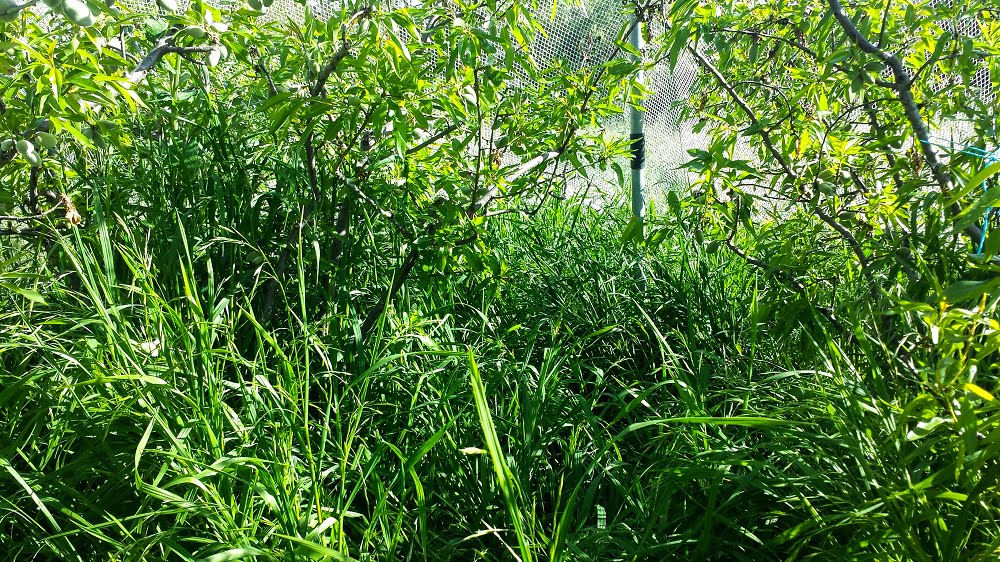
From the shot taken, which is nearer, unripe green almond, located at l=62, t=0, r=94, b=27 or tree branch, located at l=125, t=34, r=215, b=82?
unripe green almond, located at l=62, t=0, r=94, b=27

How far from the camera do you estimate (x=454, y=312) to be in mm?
2629

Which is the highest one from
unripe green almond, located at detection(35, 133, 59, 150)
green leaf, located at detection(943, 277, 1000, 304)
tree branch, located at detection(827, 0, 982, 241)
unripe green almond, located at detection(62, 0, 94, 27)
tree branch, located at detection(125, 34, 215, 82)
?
tree branch, located at detection(827, 0, 982, 241)

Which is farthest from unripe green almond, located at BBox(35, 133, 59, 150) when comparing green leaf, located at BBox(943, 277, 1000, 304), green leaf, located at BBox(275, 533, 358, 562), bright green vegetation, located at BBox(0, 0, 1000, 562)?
green leaf, located at BBox(943, 277, 1000, 304)

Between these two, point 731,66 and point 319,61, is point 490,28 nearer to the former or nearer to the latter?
point 319,61

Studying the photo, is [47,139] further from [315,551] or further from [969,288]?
[969,288]

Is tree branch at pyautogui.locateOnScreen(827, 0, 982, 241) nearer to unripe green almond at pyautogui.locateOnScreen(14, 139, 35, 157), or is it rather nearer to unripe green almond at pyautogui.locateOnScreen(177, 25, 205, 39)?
unripe green almond at pyautogui.locateOnScreen(177, 25, 205, 39)

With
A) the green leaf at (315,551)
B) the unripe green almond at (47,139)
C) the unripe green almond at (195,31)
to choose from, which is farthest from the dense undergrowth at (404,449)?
the unripe green almond at (195,31)

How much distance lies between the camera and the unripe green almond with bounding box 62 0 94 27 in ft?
4.57

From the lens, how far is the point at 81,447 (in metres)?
1.75

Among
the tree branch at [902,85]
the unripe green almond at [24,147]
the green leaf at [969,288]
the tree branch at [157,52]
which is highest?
the tree branch at [902,85]

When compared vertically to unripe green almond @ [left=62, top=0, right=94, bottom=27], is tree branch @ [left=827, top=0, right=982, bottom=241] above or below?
above

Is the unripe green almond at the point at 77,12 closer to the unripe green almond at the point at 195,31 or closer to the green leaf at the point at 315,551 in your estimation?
the unripe green almond at the point at 195,31

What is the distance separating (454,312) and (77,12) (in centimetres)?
147

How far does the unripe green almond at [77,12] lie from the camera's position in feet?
4.57
